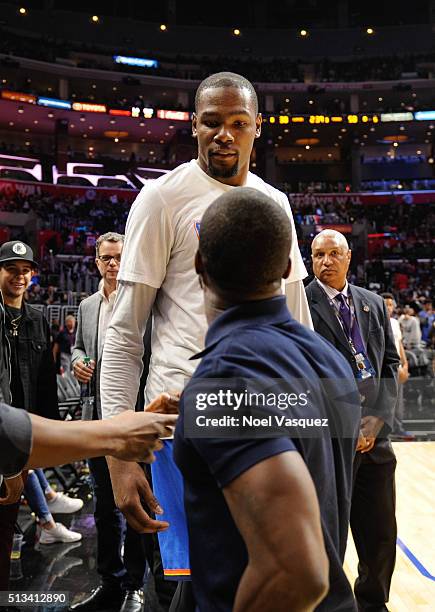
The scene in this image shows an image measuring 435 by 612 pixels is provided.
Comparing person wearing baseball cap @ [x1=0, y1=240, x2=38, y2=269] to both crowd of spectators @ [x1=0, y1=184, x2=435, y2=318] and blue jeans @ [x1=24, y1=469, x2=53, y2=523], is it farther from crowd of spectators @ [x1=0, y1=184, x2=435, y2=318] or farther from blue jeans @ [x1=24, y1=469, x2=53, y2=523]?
crowd of spectators @ [x1=0, y1=184, x2=435, y2=318]

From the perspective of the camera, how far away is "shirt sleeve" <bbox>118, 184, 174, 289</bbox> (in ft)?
5.19

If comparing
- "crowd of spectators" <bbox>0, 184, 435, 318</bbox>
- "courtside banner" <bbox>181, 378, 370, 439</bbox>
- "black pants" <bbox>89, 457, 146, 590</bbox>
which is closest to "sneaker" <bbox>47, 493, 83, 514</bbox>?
"black pants" <bbox>89, 457, 146, 590</bbox>

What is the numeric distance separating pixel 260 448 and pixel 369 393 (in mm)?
2204

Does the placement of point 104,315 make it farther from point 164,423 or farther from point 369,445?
point 164,423

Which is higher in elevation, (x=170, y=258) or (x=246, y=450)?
(x=170, y=258)

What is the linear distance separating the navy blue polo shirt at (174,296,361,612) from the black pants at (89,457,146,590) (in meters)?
2.35

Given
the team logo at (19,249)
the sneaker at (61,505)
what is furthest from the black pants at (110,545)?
the sneaker at (61,505)

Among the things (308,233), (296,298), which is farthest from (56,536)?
(308,233)

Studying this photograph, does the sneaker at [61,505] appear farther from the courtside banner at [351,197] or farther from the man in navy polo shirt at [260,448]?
the courtside banner at [351,197]

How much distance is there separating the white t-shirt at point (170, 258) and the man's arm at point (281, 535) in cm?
72

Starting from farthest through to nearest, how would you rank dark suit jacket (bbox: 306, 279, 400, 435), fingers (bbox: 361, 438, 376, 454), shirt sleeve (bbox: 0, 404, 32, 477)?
dark suit jacket (bbox: 306, 279, 400, 435) → fingers (bbox: 361, 438, 376, 454) → shirt sleeve (bbox: 0, 404, 32, 477)

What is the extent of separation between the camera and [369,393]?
2.93 metres

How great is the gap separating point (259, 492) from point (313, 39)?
36.2 metres

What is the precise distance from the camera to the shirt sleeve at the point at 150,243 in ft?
5.19
